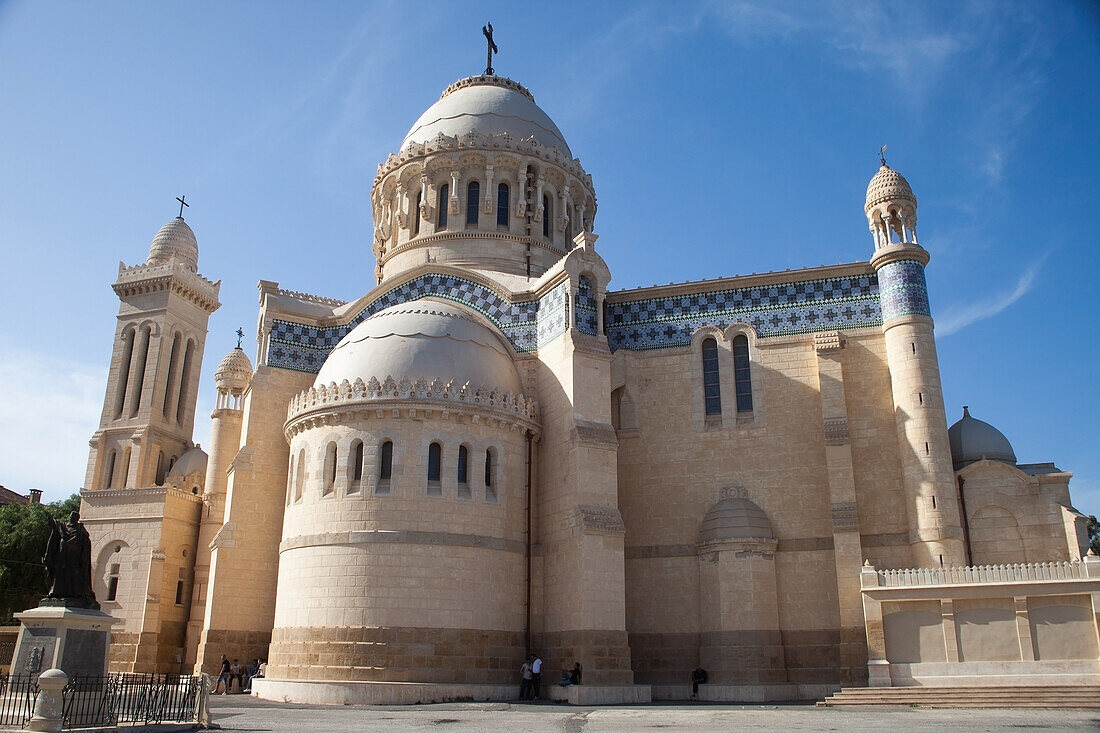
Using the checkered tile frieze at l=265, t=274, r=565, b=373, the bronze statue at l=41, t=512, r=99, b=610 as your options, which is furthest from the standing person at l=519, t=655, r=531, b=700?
the bronze statue at l=41, t=512, r=99, b=610

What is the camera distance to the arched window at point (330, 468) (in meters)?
24.1

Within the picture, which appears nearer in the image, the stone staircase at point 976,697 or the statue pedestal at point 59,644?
the statue pedestal at point 59,644

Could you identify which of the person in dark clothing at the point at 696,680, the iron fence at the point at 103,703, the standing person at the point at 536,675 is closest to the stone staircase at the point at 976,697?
the person in dark clothing at the point at 696,680

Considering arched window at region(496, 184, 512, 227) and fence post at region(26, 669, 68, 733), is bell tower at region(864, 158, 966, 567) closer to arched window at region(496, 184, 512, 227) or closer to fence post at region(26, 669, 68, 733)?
arched window at region(496, 184, 512, 227)

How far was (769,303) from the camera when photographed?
28.0 meters

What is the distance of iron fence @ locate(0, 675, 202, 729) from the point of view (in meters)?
13.6

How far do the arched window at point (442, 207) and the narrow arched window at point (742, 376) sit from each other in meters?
12.2

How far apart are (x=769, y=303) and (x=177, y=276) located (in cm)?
3019

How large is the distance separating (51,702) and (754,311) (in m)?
21.7

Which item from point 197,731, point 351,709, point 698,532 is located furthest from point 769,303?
point 197,731

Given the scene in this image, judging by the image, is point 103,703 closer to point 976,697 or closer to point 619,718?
point 619,718

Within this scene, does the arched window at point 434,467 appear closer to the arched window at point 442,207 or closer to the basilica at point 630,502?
the basilica at point 630,502

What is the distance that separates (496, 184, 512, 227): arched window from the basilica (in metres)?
2.50

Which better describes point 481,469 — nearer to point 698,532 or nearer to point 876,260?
point 698,532
